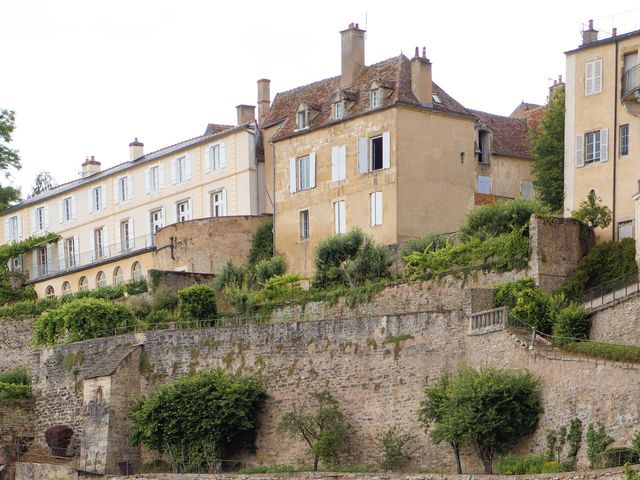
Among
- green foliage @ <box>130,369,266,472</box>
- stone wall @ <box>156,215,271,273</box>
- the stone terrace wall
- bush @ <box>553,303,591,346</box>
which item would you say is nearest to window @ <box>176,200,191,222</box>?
stone wall @ <box>156,215,271,273</box>

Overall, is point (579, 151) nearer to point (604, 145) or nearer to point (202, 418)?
point (604, 145)

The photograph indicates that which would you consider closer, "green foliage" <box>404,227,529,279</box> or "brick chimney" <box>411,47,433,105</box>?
"green foliage" <box>404,227,529,279</box>

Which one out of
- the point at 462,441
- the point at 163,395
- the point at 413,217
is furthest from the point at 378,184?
the point at 462,441

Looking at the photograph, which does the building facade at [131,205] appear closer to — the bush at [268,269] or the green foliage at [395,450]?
the bush at [268,269]

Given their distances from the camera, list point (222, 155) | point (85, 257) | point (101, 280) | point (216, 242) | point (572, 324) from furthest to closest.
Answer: point (85, 257)
point (101, 280)
point (222, 155)
point (216, 242)
point (572, 324)

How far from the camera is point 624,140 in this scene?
6041 cm

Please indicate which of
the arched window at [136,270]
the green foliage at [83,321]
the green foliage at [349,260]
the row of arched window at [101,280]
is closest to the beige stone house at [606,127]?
the green foliage at [349,260]

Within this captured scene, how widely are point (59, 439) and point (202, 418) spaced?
7.17 meters

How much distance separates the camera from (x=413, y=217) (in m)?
67.6

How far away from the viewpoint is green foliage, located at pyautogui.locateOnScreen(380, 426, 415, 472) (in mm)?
53906

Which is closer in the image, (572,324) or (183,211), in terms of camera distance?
(572,324)

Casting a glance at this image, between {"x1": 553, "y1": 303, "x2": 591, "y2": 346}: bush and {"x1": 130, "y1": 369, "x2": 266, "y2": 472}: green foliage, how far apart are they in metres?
9.94

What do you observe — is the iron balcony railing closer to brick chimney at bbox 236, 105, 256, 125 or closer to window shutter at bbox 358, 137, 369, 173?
window shutter at bbox 358, 137, 369, 173

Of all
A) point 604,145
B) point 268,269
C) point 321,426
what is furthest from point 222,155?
point 321,426
